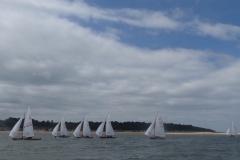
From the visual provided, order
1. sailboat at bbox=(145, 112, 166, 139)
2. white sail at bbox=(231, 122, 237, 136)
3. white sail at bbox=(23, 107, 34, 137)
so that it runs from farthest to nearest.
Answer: white sail at bbox=(231, 122, 237, 136)
sailboat at bbox=(145, 112, 166, 139)
white sail at bbox=(23, 107, 34, 137)

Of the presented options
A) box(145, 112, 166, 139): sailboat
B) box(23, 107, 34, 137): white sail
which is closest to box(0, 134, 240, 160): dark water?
box(23, 107, 34, 137): white sail

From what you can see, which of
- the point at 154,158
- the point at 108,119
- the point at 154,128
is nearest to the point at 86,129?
the point at 108,119

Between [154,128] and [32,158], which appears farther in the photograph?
[154,128]

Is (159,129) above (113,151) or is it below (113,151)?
above

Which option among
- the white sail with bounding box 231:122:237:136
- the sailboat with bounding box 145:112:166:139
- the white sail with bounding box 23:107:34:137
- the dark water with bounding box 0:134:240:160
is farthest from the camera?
the white sail with bounding box 231:122:237:136

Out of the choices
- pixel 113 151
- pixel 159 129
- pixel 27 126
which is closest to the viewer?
→ pixel 113 151

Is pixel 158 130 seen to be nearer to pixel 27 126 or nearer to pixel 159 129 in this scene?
pixel 159 129

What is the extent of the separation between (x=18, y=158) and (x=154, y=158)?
639 inches

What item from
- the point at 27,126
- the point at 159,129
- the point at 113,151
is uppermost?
the point at 159,129

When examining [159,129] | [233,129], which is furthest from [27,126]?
[233,129]

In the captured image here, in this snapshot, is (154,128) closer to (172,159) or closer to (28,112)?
(28,112)

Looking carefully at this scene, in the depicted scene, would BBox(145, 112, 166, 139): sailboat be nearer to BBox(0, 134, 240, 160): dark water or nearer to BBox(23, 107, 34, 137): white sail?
BBox(0, 134, 240, 160): dark water

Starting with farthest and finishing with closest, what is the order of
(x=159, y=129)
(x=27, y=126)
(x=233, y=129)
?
(x=233, y=129)
(x=159, y=129)
(x=27, y=126)

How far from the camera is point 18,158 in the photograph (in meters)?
41.1
